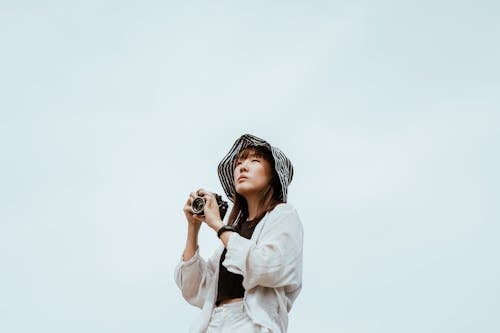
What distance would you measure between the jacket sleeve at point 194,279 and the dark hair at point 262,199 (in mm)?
369

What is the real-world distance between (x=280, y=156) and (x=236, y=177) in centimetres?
31

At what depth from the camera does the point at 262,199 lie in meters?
4.44

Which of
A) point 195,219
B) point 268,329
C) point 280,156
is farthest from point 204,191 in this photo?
point 268,329

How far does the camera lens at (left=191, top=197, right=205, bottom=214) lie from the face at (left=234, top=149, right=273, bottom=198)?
1.04ft

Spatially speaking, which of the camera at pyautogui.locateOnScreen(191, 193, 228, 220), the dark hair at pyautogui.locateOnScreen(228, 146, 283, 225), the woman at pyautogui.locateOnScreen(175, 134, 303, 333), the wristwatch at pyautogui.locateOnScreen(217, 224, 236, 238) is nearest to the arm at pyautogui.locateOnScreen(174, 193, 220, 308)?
the woman at pyautogui.locateOnScreen(175, 134, 303, 333)

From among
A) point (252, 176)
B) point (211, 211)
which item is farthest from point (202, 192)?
point (252, 176)

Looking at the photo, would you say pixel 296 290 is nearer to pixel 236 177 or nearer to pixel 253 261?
pixel 253 261

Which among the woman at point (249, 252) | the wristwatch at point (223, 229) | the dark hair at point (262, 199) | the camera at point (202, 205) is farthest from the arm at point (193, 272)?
the wristwatch at point (223, 229)

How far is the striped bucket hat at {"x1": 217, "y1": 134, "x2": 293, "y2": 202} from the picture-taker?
436 centimetres

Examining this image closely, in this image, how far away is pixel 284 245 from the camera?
385 cm

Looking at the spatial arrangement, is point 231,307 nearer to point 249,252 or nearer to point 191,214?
point 249,252

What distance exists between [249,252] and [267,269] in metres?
0.13

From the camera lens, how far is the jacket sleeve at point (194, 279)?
4.29m

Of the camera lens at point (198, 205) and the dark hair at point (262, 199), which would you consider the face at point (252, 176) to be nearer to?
the dark hair at point (262, 199)
